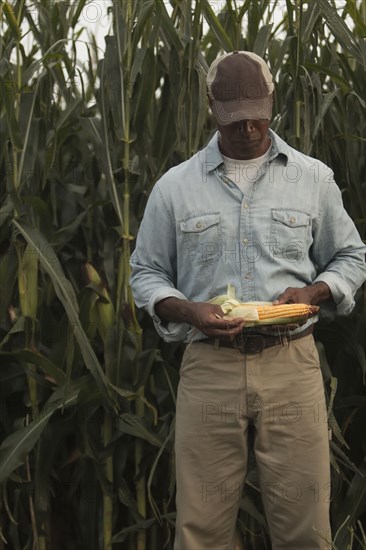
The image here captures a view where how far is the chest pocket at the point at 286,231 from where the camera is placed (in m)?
3.02

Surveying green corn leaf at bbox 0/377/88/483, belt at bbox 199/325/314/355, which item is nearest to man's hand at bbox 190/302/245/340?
belt at bbox 199/325/314/355

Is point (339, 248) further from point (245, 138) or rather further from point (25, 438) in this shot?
point (25, 438)

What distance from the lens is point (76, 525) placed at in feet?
14.8

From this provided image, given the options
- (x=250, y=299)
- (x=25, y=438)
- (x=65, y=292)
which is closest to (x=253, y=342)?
(x=250, y=299)

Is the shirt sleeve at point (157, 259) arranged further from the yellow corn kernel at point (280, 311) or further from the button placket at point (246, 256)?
the yellow corn kernel at point (280, 311)

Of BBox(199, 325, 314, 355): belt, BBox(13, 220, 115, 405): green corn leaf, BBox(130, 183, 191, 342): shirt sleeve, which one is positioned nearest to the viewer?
BBox(199, 325, 314, 355): belt

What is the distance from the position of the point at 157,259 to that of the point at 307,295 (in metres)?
0.48

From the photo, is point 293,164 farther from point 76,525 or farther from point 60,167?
point 76,525

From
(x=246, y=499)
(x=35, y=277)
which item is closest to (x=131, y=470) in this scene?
(x=246, y=499)

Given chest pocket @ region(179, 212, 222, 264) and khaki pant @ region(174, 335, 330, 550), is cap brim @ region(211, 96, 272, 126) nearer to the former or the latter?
chest pocket @ region(179, 212, 222, 264)

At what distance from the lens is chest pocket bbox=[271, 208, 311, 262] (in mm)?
3016

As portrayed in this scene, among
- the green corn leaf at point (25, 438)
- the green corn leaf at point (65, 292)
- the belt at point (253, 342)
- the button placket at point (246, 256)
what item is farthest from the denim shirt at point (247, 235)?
the green corn leaf at point (25, 438)

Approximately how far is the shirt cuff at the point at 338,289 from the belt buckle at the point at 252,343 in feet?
0.78

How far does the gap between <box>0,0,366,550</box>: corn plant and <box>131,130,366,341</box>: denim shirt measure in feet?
2.45
